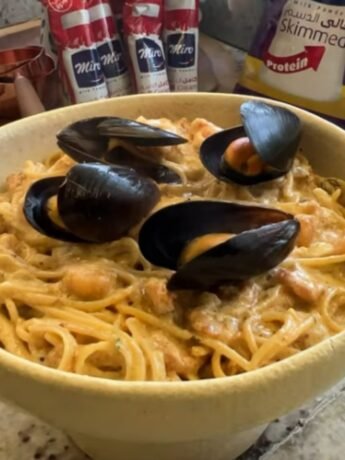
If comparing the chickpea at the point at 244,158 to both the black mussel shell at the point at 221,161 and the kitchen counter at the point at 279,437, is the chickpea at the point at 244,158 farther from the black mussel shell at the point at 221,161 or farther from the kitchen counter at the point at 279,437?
the kitchen counter at the point at 279,437

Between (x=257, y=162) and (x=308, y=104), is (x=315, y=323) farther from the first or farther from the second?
(x=308, y=104)

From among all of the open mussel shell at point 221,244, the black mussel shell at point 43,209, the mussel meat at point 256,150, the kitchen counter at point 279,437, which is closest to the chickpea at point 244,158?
the mussel meat at point 256,150

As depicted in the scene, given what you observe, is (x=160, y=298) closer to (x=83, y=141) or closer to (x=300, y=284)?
(x=300, y=284)

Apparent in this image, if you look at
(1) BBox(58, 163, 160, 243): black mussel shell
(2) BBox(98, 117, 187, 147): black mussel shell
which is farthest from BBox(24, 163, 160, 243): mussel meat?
(2) BBox(98, 117, 187, 147): black mussel shell

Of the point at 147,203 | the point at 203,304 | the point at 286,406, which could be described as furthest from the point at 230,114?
the point at 286,406

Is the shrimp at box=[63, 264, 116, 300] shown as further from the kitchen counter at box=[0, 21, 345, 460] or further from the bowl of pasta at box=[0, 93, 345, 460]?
the kitchen counter at box=[0, 21, 345, 460]

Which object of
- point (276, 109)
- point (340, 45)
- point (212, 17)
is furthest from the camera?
point (212, 17)

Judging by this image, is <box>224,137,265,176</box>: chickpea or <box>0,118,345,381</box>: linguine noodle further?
<box>224,137,265,176</box>: chickpea
